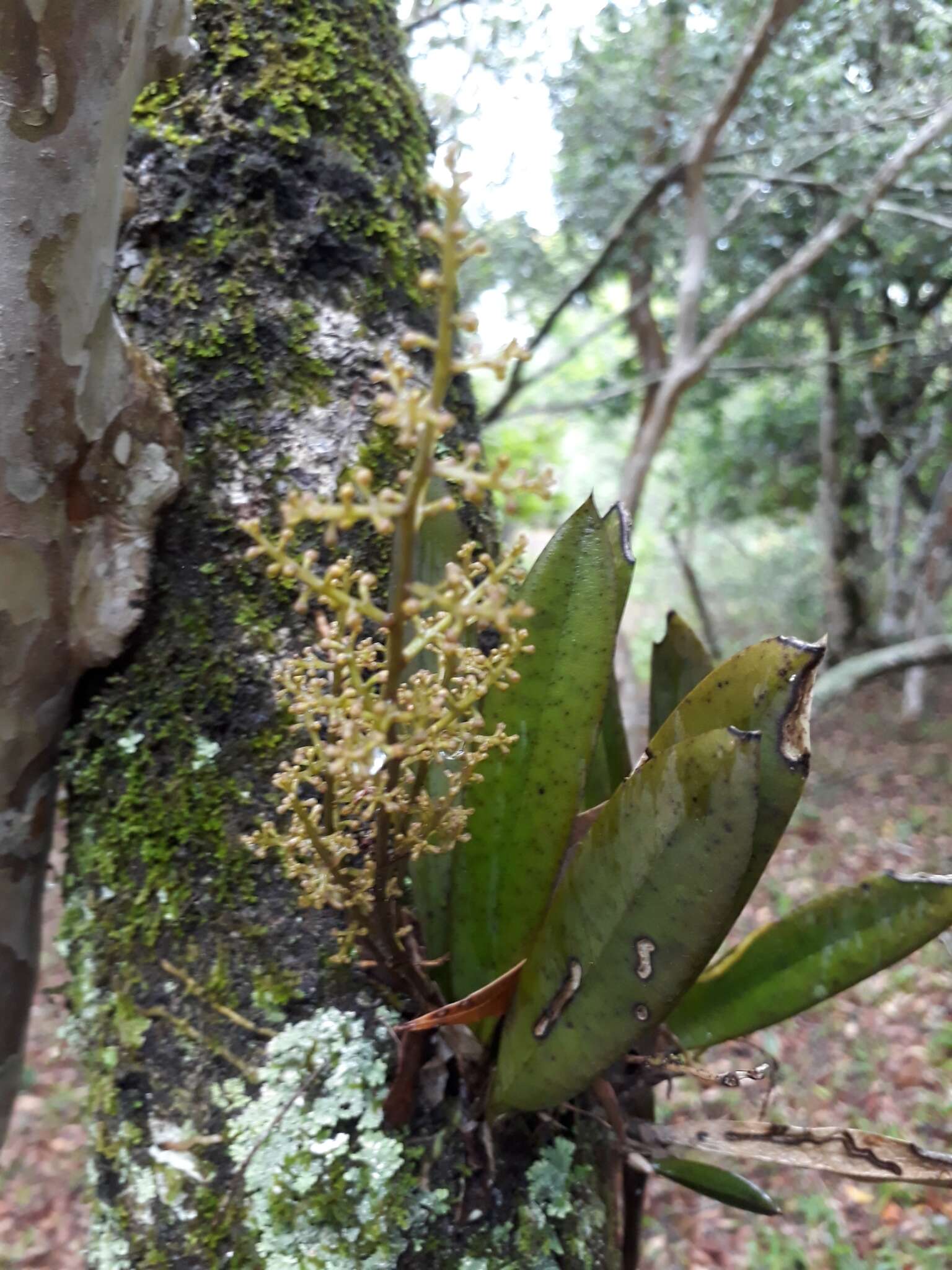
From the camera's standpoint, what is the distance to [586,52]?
3.94 meters

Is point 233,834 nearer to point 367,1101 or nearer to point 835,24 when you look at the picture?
point 367,1101

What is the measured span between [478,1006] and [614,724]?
383 millimetres

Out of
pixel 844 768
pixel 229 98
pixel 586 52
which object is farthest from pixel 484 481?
pixel 844 768

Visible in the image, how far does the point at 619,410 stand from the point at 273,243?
555 centimetres

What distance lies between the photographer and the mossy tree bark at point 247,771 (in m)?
0.76

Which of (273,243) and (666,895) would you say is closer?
(666,895)

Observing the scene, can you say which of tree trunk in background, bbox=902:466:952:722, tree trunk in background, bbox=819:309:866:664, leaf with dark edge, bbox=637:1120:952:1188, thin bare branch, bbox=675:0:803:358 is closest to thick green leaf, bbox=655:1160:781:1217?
leaf with dark edge, bbox=637:1120:952:1188

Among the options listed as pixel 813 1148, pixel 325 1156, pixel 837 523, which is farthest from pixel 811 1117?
pixel 837 523

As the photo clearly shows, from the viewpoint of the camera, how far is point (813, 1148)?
0.79 metres

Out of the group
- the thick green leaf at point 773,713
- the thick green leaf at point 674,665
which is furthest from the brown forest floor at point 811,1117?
the thick green leaf at point 773,713

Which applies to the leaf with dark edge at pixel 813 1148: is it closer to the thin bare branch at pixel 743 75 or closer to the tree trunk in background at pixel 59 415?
the tree trunk in background at pixel 59 415

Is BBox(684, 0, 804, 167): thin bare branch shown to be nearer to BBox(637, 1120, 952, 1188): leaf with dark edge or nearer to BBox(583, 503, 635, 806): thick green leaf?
BBox(583, 503, 635, 806): thick green leaf

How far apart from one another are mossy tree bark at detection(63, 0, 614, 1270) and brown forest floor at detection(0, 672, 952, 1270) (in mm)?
521

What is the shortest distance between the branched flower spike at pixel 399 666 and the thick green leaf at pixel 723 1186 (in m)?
0.35
